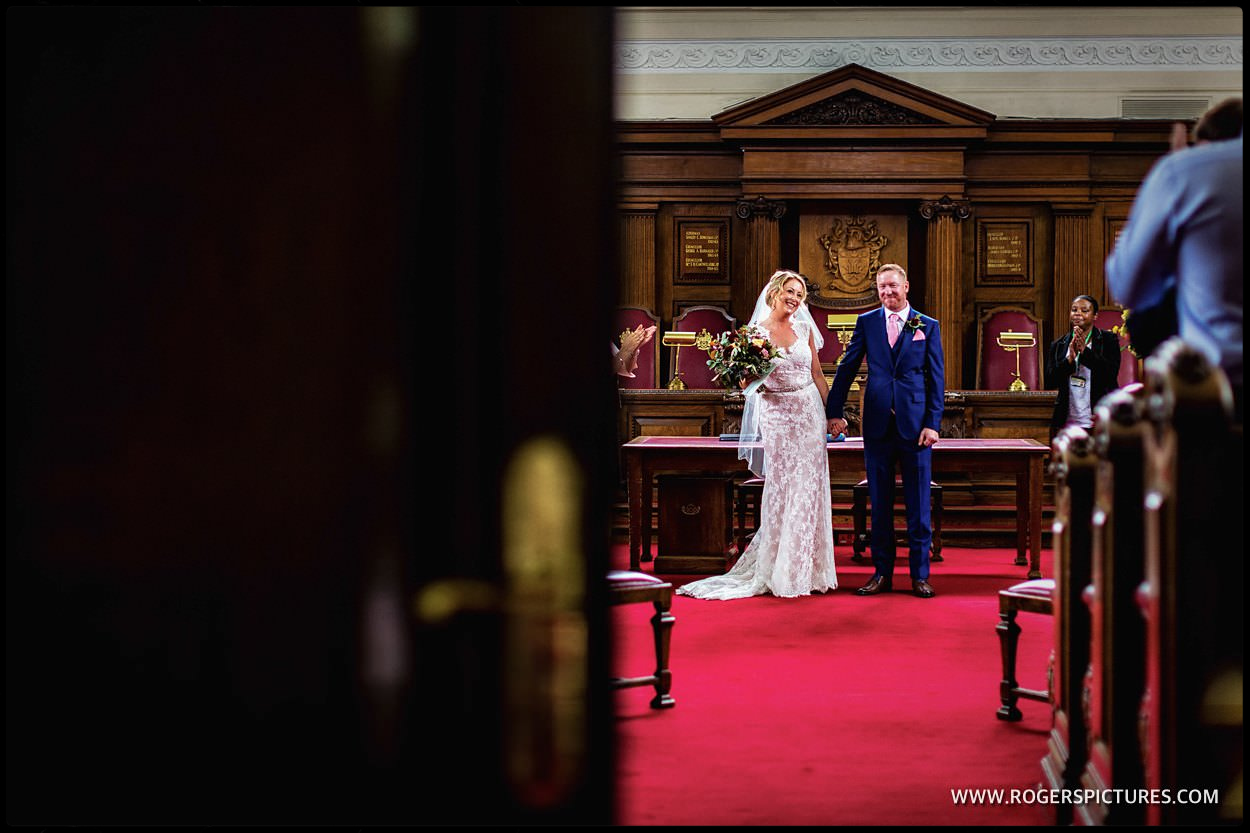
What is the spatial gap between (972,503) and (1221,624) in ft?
22.9

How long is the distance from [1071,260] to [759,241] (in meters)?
3.00

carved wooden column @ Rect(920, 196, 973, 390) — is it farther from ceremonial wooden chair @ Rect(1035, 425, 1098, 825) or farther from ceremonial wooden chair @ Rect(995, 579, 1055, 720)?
ceremonial wooden chair @ Rect(1035, 425, 1098, 825)

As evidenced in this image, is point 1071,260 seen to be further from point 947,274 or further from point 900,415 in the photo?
point 900,415

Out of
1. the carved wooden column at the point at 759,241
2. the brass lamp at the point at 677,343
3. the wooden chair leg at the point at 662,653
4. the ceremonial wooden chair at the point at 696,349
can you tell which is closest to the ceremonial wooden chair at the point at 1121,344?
the carved wooden column at the point at 759,241

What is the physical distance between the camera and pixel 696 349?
1051 centimetres

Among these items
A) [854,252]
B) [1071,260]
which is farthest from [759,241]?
[1071,260]

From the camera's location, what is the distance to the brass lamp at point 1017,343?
993cm

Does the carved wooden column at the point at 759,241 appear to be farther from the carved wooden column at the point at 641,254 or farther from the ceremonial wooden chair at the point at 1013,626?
the ceremonial wooden chair at the point at 1013,626

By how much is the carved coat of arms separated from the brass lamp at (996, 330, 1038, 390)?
1347 millimetres

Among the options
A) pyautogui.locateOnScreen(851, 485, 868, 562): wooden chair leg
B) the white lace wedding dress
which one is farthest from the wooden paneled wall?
the white lace wedding dress

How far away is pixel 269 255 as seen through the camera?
1648 mm

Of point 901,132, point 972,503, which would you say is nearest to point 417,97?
point 972,503

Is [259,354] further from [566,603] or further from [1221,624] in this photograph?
[1221,624]

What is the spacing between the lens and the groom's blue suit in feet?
19.3
